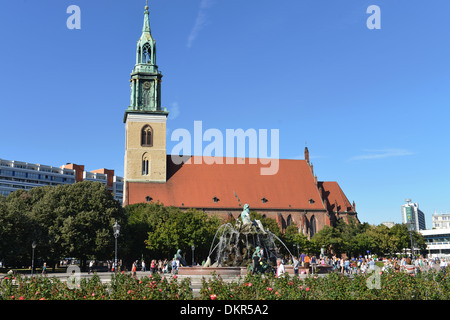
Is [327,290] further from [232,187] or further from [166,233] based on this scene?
[232,187]

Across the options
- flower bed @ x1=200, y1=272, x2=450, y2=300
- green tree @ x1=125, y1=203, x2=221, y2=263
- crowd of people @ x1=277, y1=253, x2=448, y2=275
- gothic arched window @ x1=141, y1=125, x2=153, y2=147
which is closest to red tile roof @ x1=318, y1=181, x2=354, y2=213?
green tree @ x1=125, y1=203, x2=221, y2=263

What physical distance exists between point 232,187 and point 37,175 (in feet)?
268

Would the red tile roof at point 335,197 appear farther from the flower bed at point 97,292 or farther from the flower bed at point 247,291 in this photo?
the flower bed at point 97,292

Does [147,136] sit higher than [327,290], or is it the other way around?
[147,136]

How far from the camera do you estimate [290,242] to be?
2640 inches

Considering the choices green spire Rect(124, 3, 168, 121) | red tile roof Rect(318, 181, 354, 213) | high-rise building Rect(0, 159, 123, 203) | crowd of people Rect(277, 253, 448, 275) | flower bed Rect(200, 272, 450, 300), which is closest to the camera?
flower bed Rect(200, 272, 450, 300)

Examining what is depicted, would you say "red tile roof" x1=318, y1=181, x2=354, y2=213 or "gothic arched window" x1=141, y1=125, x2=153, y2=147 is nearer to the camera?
"gothic arched window" x1=141, y1=125, x2=153, y2=147

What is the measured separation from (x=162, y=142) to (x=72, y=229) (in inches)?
1133

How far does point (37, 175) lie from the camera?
136 m

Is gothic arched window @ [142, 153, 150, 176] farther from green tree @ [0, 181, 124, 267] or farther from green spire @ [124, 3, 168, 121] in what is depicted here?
green tree @ [0, 181, 124, 267]

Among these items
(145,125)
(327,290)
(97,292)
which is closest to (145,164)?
(145,125)

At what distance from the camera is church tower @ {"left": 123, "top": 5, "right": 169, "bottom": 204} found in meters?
71.9
